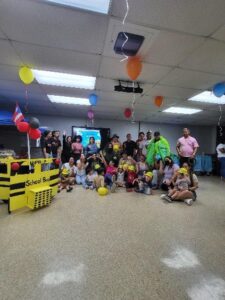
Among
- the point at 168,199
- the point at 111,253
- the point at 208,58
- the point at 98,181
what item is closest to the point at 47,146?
the point at 98,181

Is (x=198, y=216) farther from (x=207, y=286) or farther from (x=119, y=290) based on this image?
(x=119, y=290)

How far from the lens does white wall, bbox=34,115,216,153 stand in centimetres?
848

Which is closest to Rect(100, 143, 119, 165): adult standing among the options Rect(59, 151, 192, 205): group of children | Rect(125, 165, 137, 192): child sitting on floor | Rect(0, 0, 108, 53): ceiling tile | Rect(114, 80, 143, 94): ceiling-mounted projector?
Rect(59, 151, 192, 205): group of children

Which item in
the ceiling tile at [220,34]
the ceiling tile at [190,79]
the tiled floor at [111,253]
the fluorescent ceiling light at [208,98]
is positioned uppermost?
the ceiling tile at [220,34]

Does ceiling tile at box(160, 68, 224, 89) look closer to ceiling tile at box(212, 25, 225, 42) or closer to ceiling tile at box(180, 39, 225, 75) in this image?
ceiling tile at box(180, 39, 225, 75)

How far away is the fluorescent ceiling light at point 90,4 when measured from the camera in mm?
1747

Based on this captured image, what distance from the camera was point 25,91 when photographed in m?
4.77

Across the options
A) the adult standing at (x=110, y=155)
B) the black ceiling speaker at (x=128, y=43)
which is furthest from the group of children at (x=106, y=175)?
the black ceiling speaker at (x=128, y=43)

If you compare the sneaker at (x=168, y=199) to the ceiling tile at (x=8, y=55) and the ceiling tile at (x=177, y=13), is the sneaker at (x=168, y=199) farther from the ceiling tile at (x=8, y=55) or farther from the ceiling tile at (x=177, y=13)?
the ceiling tile at (x=8, y=55)

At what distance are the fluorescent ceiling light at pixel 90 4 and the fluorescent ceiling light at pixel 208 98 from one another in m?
3.46

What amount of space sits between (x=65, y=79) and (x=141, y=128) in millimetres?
6049

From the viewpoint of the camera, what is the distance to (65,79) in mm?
3922

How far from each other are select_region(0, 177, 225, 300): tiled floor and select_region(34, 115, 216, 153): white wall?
5.83 metres

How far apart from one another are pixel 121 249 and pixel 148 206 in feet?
5.19
